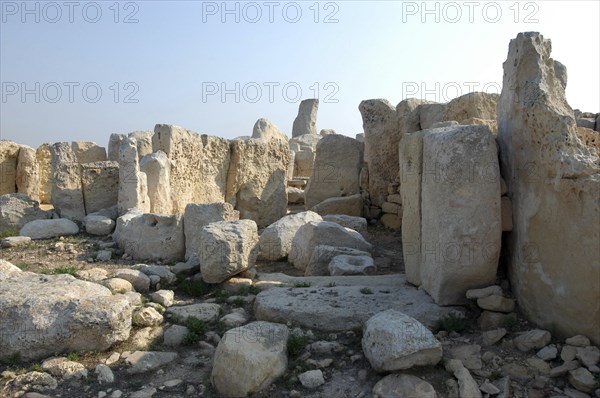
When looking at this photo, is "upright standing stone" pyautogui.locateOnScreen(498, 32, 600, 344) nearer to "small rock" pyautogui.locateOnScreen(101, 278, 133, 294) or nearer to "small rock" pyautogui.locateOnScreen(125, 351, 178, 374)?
"small rock" pyautogui.locateOnScreen(125, 351, 178, 374)

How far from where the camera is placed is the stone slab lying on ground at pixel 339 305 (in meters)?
4.30

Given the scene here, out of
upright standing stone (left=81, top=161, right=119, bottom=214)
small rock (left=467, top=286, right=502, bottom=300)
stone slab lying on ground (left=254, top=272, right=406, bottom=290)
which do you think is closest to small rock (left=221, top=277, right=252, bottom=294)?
stone slab lying on ground (left=254, top=272, right=406, bottom=290)

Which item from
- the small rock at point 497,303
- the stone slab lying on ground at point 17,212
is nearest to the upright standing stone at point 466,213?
the small rock at point 497,303

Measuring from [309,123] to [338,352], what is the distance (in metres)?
20.8

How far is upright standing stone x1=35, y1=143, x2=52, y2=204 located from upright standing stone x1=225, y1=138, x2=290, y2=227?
525 centimetres

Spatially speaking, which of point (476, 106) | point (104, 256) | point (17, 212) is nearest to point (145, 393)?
point (104, 256)

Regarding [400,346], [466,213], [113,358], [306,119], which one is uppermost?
[306,119]

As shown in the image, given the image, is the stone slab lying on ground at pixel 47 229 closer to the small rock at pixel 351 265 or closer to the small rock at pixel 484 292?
the small rock at pixel 351 265

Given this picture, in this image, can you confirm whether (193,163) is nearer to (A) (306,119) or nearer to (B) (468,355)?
(B) (468,355)

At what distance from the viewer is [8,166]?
11703 mm

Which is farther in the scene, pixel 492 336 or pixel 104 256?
pixel 104 256

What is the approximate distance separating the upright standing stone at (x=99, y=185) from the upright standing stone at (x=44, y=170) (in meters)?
4.51

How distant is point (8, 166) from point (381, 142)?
834cm

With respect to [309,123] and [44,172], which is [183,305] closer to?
[44,172]
